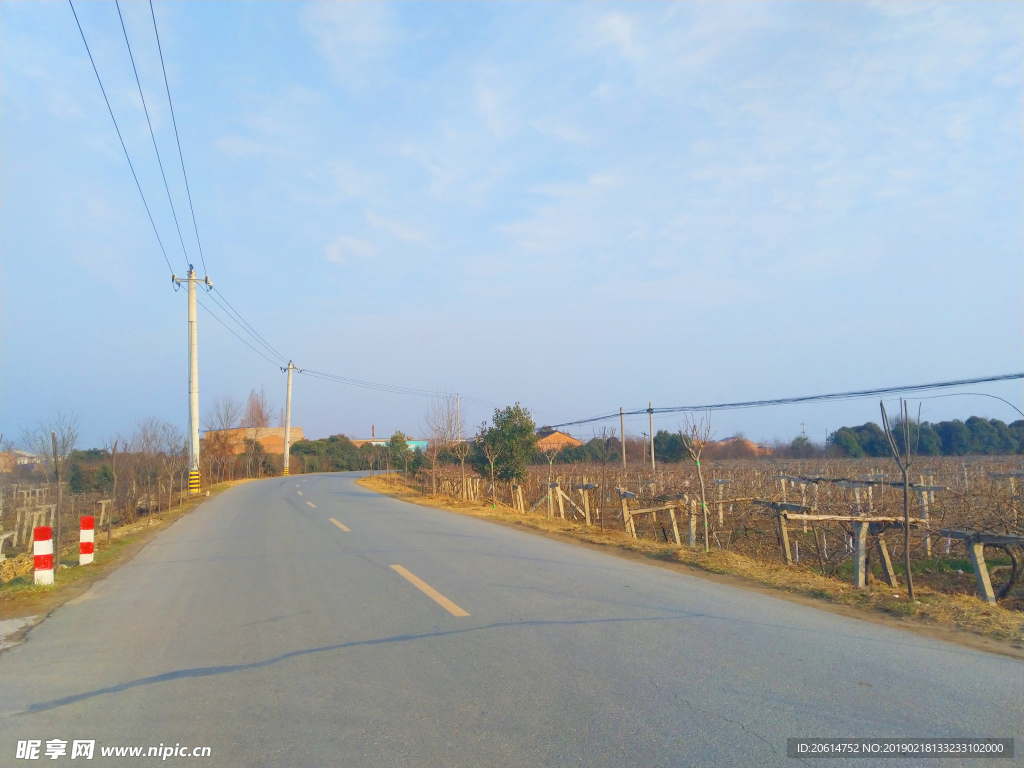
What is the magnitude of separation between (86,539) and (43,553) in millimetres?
2391

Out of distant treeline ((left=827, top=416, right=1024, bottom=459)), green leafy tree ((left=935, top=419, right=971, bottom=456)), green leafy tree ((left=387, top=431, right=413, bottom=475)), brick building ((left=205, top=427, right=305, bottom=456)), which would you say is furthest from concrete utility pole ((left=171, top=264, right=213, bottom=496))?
green leafy tree ((left=935, top=419, right=971, bottom=456))

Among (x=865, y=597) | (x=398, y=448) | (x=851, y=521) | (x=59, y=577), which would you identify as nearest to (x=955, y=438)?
(x=398, y=448)

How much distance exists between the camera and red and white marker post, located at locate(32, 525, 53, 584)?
32.0ft

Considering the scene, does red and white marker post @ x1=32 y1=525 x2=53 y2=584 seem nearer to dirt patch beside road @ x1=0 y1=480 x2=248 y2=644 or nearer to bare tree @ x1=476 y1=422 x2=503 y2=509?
dirt patch beside road @ x1=0 y1=480 x2=248 y2=644

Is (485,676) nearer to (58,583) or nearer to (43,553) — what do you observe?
(43,553)

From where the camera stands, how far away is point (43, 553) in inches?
387

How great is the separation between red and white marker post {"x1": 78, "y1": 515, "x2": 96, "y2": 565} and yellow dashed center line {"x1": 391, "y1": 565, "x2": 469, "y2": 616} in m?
5.86

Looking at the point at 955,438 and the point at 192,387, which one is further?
the point at 955,438

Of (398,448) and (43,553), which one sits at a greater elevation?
(398,448)

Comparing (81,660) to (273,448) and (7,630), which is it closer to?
(7,630)

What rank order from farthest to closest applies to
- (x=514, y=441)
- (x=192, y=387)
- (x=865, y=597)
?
(x=192, y=387) < (x=514, y=441) < (x=865, y=597)

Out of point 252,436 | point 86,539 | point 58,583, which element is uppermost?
point 252,436

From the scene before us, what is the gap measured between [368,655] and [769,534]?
14.5 meters

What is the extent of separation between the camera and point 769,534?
17.9m
